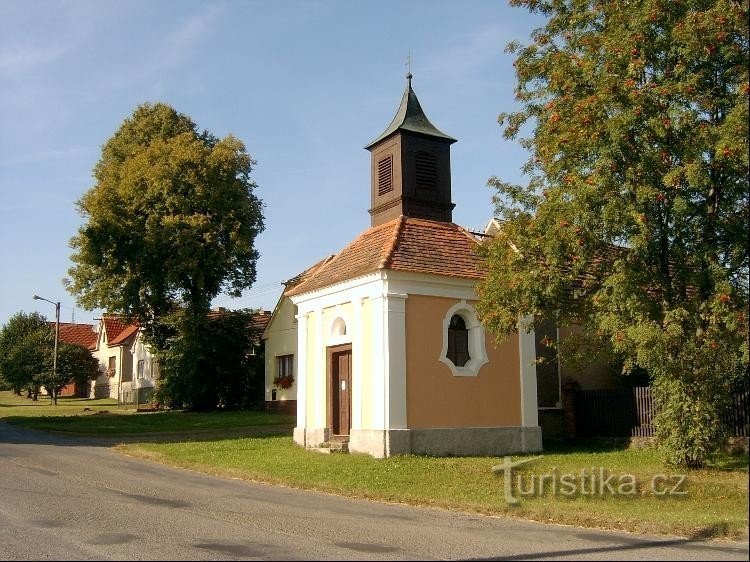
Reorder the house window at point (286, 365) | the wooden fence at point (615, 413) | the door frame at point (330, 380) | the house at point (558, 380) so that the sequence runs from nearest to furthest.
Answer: the wooden fence at point (615, 413), the door frame at point (330, 380), the house at point (558, 380), the house window at point (286, 365)

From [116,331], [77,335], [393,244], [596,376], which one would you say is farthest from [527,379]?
[77,335]

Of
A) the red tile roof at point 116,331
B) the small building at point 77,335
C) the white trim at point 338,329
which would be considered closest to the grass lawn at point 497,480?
the white trim at point 338,329

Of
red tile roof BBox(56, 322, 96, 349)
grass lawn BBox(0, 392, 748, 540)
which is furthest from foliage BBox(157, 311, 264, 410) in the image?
red tile roof BBox(56, 322, 96, 349)

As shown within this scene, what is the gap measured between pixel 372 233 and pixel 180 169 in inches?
758

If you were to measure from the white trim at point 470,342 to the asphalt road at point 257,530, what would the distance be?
676 centimetres

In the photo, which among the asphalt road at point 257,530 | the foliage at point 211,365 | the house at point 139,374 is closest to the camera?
the asphalt road at point 257,530

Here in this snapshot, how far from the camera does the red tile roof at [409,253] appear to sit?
19.7 metres

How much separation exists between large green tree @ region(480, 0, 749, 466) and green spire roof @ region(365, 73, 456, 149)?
259 inches

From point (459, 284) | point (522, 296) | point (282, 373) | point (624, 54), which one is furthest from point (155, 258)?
point (624, 54)

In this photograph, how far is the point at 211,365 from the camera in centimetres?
3825

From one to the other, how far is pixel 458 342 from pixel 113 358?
157 feet

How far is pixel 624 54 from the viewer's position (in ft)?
49.1

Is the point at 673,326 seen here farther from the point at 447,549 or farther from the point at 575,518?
the point at 447,549

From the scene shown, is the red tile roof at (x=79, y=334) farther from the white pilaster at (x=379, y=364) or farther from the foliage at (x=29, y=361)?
the white pilaster at (x=379, y=364)
